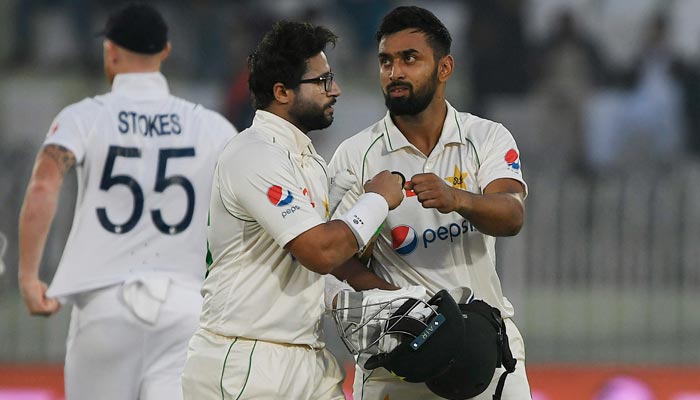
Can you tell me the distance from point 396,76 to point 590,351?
5.54 metres

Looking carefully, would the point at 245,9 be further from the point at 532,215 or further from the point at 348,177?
the point at 348,177

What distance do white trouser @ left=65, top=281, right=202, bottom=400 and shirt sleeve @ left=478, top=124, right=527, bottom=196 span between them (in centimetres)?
156

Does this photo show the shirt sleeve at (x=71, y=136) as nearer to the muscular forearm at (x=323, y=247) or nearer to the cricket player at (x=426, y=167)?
the cricket player at (x=426, y=167)

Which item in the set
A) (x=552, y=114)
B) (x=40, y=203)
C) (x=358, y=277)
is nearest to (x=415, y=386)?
(x=358, y=277)

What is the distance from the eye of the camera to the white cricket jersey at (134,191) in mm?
5711

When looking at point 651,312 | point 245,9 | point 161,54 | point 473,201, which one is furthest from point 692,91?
point 473,201

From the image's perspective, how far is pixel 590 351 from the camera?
9898 mm

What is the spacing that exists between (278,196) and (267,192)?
39 millimetres

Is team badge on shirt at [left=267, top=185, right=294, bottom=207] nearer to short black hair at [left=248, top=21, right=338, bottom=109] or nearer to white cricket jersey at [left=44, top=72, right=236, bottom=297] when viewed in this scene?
short black hair at [left=248, top=21, right=338, bottom=109]

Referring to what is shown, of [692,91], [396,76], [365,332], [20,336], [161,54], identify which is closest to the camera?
[365,332]

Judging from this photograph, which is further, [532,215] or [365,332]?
[532,215]

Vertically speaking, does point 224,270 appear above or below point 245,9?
below

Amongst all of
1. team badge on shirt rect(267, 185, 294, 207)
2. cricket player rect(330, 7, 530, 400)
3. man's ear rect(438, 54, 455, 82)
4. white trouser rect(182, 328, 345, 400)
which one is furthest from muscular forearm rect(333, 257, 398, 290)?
man's ear rect(438, 54, 455, 82)

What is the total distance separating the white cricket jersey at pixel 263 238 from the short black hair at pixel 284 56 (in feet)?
0.38
